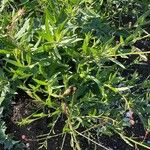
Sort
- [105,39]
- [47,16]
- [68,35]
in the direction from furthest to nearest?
[105,39] → [68,35] → [47,16]

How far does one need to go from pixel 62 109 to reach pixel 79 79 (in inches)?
6.4

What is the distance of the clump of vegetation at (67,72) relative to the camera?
1583mm

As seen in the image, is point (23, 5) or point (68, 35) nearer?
point (68, 35)

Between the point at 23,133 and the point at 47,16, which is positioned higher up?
the point at 47,16

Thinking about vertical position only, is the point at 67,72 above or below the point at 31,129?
above

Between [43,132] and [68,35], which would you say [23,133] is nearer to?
[43,132]

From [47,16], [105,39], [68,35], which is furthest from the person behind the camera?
[105,39]

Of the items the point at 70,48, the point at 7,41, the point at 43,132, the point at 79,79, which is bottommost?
the point at 43,132

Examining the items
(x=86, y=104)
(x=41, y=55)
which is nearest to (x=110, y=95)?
(x=86, y=104)

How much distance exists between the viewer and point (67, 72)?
1.73 metres

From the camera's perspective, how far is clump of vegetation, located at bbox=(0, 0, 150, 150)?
5.19 ft

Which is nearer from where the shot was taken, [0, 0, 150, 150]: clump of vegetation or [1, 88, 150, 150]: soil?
[0, 0, 150, 150]: clump of vegetation

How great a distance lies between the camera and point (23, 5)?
186 centimetres

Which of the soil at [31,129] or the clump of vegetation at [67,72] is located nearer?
the clump of vegetation at [67,72]
